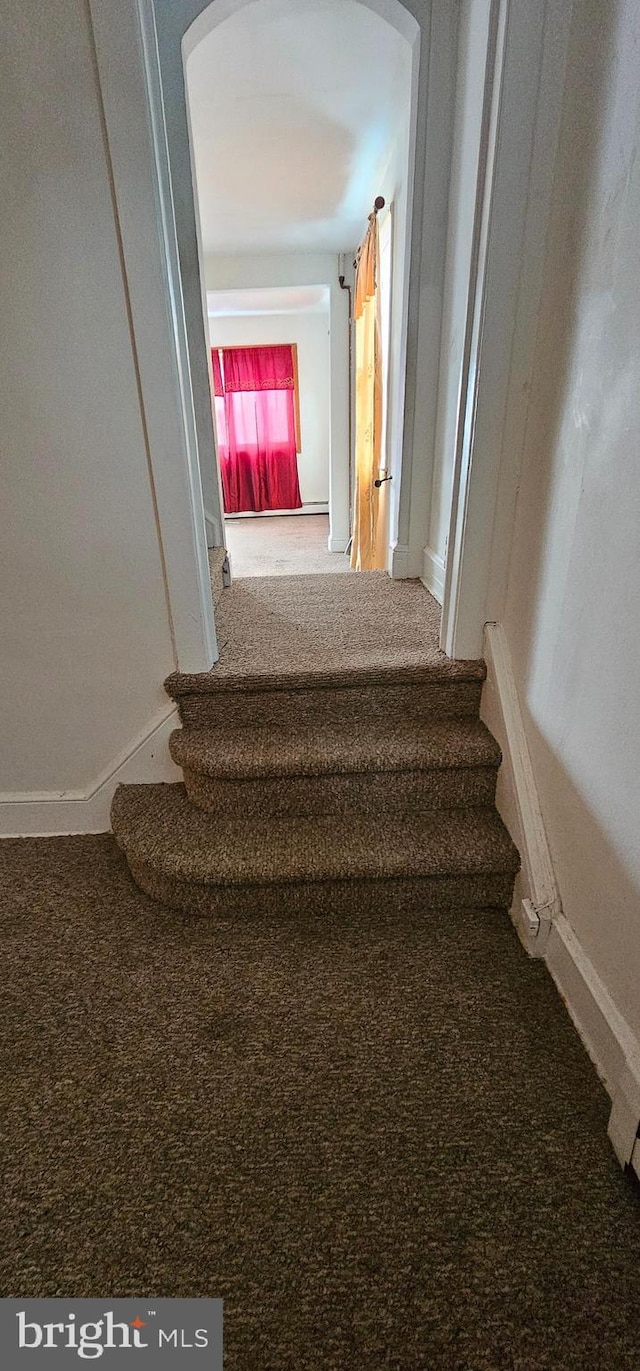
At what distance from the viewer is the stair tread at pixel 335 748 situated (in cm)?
143

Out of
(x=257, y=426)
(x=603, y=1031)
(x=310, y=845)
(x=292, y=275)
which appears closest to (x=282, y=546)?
(x=292, y=275)

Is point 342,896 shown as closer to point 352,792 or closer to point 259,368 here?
point 352,792

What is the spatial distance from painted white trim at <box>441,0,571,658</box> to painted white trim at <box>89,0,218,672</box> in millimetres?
694

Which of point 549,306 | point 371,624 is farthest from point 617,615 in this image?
point 371,624

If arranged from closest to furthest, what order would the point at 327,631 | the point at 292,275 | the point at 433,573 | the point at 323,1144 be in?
the point at 323,1144, the point at 327,631, the point at 433,573, the point at 292,275

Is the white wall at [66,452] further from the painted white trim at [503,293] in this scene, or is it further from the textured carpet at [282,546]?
the textured carpet at [282,546]

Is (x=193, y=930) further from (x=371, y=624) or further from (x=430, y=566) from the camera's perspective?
(x=430, y=566)

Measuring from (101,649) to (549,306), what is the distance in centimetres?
136

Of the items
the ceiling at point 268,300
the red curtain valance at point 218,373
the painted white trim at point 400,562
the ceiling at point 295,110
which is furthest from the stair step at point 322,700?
the red curtain valance at point 218,373

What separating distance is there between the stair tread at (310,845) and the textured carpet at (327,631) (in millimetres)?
384

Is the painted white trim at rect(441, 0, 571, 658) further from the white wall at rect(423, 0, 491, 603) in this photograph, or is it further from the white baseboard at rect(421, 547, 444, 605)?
the white baseboard at rect(421, 547, 444, 605)

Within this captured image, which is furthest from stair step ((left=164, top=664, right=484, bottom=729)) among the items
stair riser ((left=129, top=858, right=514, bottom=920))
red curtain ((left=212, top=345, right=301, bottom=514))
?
red curtain ((left=212, top=345, right=301, bottom=514))

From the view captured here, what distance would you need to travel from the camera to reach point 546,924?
1.17m

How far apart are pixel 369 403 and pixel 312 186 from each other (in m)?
1.19
